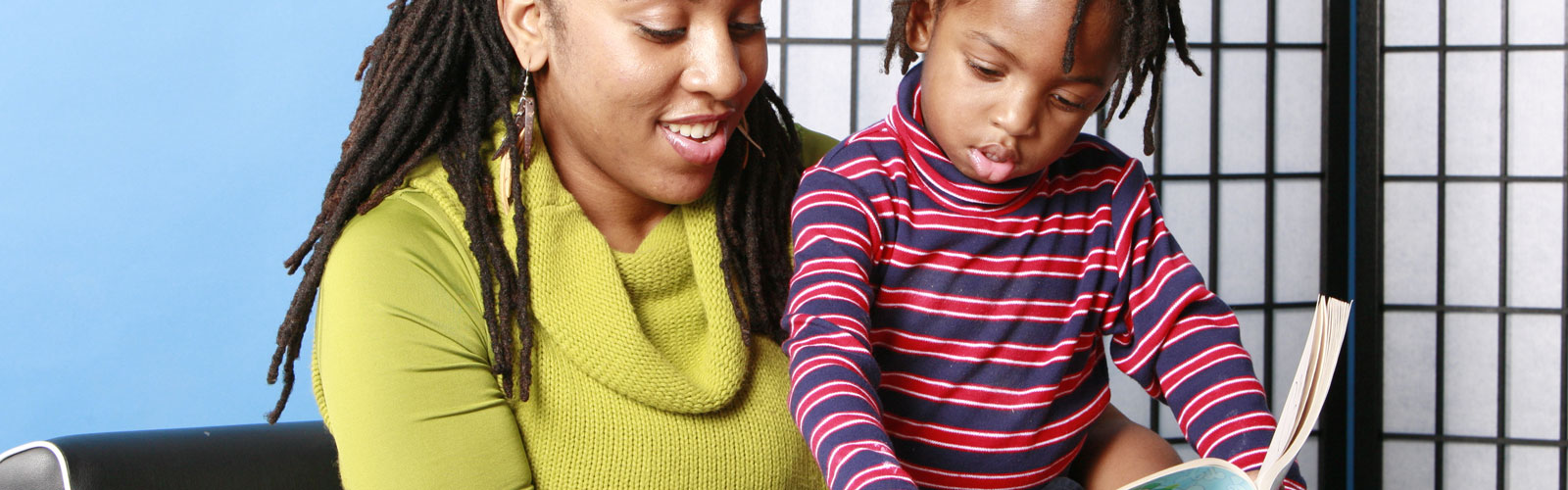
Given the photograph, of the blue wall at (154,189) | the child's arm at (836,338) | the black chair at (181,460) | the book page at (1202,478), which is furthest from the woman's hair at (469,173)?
the blue wall at (154,189)

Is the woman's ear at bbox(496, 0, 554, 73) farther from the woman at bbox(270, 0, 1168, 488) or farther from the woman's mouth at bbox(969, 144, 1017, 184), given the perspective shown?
the woman's mouth at bbox(969, 144, 1017, 184)

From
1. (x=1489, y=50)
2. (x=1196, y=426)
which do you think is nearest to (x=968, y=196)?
(x=1196, y=426)

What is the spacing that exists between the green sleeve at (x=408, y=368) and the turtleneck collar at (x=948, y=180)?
43cm

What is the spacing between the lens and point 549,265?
50.2 inches

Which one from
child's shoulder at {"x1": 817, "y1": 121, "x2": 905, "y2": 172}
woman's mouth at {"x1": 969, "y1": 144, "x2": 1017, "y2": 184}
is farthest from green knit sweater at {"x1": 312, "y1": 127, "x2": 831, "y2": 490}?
woman's mouth at {"x1": 969, "y1": 144, "x2": 1017, "y2": 184}

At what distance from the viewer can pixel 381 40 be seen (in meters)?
1.39

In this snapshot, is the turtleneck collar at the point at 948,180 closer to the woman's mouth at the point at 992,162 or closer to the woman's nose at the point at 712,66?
the woman's mouth at the point at 992,162

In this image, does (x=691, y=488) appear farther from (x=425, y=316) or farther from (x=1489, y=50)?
(x=1489, y=50)

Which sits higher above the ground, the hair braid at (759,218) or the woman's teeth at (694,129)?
the woman's teeth at (694,129)

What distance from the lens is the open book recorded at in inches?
33.8

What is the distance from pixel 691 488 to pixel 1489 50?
2133 mm

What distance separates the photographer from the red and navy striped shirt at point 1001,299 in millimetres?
1178

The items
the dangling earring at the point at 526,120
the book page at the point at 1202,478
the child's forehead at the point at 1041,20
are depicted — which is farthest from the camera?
the dangling earring at the point at 526,120

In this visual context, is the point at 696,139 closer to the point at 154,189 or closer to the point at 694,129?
the point at 694,129
